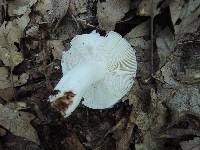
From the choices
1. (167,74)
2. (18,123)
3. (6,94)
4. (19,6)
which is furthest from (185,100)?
(19,6)

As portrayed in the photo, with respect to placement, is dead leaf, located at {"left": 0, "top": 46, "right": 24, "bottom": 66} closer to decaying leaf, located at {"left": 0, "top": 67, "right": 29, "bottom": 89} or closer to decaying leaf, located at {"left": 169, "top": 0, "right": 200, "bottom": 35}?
decaying leaf, located at {"left": 0, "top": 67, "right": 29, "bottom": 89}

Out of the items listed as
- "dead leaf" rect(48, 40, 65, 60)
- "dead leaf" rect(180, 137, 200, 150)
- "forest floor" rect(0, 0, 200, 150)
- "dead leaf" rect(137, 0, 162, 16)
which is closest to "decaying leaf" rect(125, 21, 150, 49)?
"forest floor" rect(0, 0, 200, 150)

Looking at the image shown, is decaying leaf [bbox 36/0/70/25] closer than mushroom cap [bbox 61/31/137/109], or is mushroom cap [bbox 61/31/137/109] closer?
mushroom cap [bbox 61/31/137/109]

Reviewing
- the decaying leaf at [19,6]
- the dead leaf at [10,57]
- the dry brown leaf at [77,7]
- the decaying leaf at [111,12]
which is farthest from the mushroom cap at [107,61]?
the decaying leaf at [19,6]

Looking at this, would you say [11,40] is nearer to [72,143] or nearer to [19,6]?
[19,6]

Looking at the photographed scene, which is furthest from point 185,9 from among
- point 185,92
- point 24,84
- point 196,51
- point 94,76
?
point 24,84
